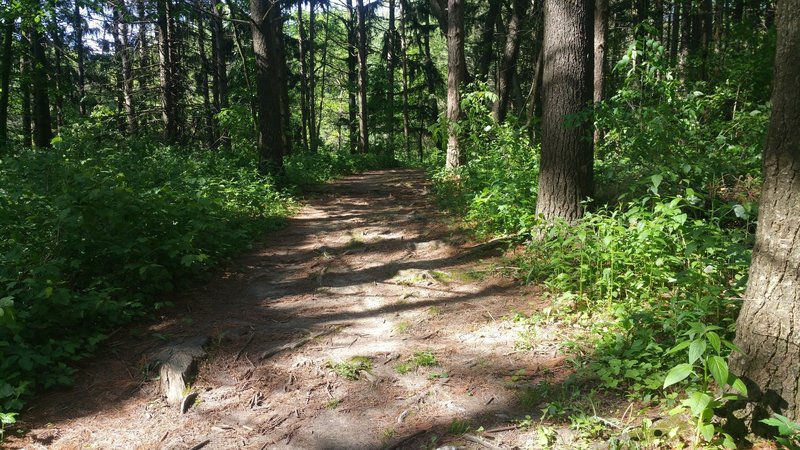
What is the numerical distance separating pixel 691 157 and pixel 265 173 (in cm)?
946

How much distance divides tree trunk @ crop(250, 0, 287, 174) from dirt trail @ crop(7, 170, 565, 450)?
240 inches

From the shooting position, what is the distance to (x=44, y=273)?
4.12m

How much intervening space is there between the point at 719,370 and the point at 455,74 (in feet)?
35.5

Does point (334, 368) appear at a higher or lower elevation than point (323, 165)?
lower

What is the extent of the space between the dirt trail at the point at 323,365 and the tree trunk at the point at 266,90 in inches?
240

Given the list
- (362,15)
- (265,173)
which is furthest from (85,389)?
(362,15)

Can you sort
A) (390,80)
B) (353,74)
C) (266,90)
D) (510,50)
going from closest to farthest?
1. (266,90)
2. (510,50)
3. (390,80)
4. (353,74)

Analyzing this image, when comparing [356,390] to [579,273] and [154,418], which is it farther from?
[579,273]

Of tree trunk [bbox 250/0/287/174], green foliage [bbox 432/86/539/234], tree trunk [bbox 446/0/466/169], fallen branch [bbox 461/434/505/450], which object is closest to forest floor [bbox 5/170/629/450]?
fallen branch [bbox 461/434/505/450]

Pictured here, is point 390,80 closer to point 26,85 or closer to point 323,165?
point 323,165

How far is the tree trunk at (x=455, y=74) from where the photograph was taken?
11.9 metres

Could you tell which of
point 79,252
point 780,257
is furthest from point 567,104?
point 79,252

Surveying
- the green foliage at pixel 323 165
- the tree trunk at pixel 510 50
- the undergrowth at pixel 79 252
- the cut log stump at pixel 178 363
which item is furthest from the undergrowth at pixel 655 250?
the tree trunk at pixel 510 50

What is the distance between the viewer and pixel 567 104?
590cm
